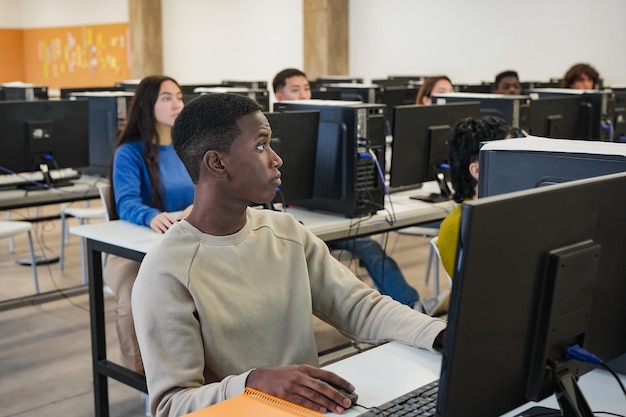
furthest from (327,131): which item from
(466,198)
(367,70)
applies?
(367,70)

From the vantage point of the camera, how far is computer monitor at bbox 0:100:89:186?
3.92 m

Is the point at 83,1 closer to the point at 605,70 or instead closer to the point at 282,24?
the point at 282,24

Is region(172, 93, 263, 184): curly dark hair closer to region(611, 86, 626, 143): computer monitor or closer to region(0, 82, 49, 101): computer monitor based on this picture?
region(611, 86, 626, 143): computer monitor

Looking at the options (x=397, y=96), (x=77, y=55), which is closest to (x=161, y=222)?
(x=397, y=96)

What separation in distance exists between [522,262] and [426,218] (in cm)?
263

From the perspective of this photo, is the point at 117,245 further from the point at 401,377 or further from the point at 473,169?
the point at 401,377

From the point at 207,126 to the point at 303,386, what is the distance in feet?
1.81

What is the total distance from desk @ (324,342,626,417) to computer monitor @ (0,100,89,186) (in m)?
2.68

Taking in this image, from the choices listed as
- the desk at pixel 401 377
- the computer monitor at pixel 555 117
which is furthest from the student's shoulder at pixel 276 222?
the computer monitor at pixel 555 117

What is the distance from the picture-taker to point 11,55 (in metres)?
15.7

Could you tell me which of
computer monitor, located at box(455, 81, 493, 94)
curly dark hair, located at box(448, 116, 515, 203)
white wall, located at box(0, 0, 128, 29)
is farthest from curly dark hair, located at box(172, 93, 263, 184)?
white wall, located at box(0, 0, 128, 29)

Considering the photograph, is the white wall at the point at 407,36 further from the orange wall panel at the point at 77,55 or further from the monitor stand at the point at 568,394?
the monitor stand at the point at 568,394

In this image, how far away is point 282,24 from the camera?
11.7 meters

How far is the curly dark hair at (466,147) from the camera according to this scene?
2.64m
